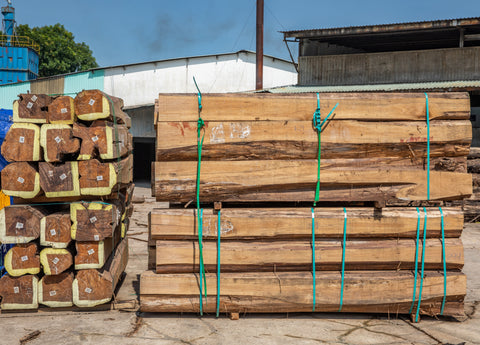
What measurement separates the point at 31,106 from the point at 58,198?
103 centimetres

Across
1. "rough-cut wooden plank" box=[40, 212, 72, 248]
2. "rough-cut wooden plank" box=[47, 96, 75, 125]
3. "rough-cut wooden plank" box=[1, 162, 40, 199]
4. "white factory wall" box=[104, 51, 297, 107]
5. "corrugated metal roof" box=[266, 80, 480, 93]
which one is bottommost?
"rough-cut wooden plank" box=[40, 212, 72, 248]

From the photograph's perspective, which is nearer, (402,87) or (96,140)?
(96,140)

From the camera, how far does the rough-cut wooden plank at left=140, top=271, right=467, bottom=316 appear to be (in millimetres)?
4875

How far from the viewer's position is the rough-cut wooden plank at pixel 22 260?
504cm

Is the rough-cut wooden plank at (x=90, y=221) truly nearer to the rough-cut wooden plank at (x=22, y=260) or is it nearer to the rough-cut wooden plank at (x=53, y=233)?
the rough-cut wooden plank at (x=53, y=233)

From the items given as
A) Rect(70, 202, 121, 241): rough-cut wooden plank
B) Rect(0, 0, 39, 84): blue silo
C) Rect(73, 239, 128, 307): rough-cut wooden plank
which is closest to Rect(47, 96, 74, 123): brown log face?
Rect(70, 202, 121, 241): rough-cut wooden plank

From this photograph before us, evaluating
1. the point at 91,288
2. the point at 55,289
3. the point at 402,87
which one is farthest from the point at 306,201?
the point at 402,87

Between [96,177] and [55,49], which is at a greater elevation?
[55,49]

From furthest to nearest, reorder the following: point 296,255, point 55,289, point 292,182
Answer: point 55,289
point 296,255
point 292,182

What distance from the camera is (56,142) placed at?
4.99 meters

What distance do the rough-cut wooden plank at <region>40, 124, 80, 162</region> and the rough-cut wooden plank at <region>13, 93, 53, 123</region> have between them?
5.7 inches

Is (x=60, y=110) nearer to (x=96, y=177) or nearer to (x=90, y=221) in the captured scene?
(x=96, y=177)

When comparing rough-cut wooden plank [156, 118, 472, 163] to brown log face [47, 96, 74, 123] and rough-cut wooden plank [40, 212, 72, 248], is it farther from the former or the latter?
rough-cut wooden plank [40, 212, 72, 248]

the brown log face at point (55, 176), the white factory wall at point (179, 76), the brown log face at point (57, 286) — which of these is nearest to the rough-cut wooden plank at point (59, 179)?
the brown log face at point (55, 176)
